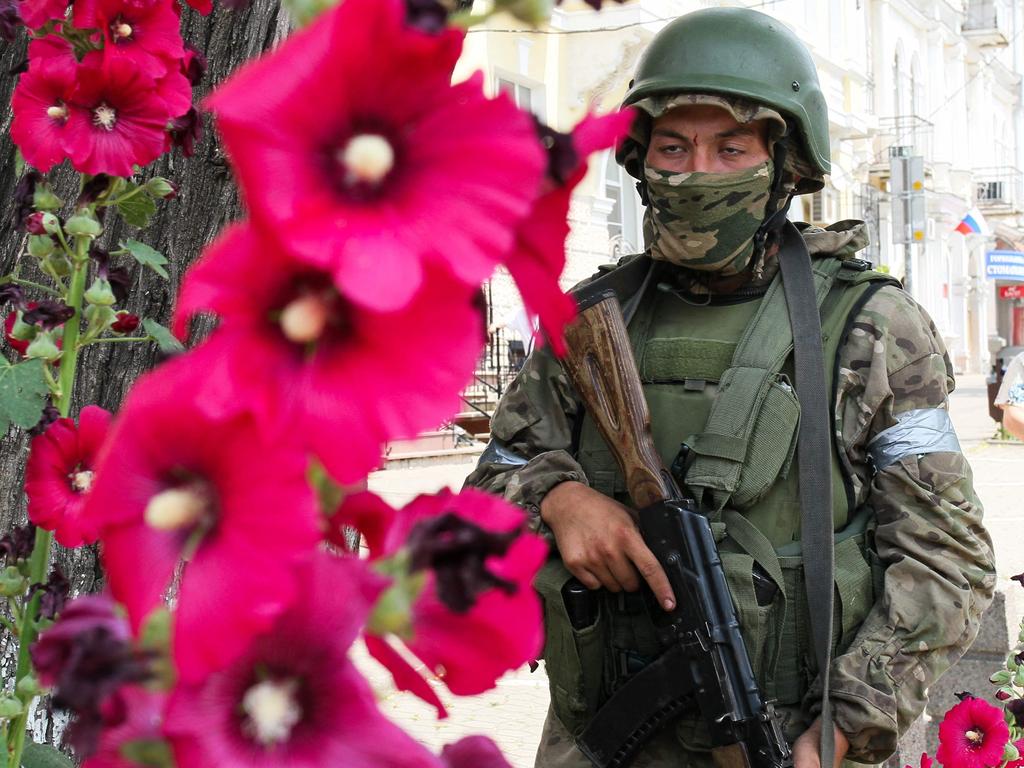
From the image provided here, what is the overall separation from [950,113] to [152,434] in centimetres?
3875

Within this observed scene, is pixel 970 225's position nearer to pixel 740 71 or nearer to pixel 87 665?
pixel 740 71

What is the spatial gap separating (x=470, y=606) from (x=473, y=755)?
15 cm

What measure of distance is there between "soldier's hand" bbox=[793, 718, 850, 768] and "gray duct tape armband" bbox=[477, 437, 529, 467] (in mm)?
787

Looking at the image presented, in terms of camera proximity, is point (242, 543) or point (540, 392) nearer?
point (242, 543)

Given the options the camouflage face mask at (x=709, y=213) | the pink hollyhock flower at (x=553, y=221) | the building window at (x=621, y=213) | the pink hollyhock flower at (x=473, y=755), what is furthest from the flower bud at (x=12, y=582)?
the building window at (x=621, y=213)

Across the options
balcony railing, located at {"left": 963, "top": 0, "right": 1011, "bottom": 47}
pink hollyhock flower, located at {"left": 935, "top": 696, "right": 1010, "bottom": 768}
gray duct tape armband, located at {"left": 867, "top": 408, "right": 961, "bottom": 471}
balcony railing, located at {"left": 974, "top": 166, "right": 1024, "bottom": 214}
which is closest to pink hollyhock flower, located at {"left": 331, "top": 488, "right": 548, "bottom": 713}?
gray duct tape armband, located at {"left": 867, "top": 408, "right": 961, "bottom": 471}

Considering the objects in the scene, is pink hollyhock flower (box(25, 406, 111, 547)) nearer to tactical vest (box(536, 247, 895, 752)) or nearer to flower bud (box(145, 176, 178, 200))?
flower bud (box(145, 176, 178, 200))

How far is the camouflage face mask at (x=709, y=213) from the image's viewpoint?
2396 millimetres

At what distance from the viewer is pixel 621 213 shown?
19078mm

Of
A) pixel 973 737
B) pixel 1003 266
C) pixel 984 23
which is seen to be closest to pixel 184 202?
pixel 973 737

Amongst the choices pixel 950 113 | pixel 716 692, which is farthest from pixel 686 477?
pixel 950 113

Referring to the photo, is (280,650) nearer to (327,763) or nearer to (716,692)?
(327,763)

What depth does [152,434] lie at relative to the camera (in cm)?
53

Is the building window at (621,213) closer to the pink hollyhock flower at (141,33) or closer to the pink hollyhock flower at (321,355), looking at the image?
the pink hollyhock flower at (141,33)
